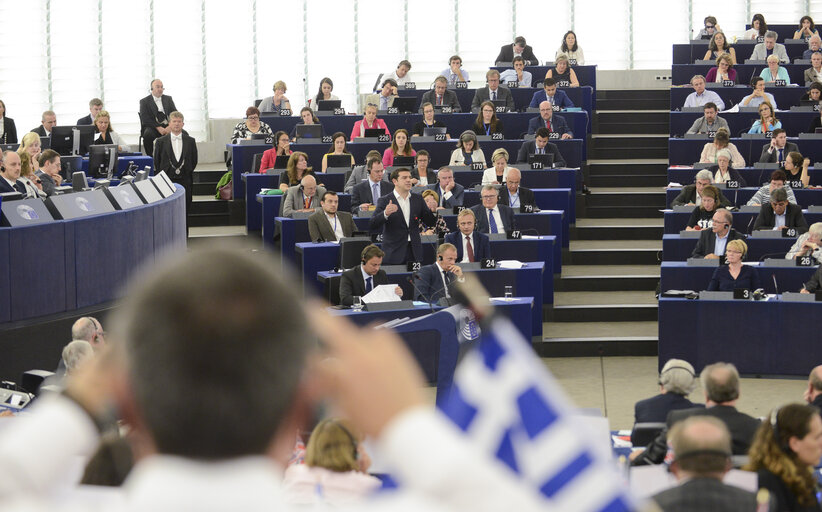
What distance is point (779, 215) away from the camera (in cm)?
1135

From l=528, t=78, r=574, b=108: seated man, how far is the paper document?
21.2 ft

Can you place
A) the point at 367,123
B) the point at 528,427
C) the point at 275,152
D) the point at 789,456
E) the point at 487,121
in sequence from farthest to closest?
the point at 367,123 < the point at 487,121 < the point at 275,152 < the point at 789,456 < the point at 528,427

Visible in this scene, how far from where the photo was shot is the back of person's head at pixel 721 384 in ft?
18.2

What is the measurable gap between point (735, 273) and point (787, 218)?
158 cm

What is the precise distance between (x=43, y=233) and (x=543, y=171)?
238 inches

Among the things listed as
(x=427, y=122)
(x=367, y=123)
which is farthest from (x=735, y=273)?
(x=367, y=123)

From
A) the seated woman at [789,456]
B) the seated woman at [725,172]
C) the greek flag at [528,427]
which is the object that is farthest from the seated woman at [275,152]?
the greek flag at [528,427]

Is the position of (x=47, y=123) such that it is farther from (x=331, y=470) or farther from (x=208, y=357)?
(x=208, y=357)

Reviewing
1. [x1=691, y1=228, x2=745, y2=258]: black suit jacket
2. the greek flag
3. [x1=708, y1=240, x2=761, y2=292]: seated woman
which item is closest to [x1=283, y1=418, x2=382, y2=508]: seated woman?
the greek flag

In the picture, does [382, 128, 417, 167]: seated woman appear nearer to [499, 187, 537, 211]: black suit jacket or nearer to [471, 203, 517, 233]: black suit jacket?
[499, 187, 537, 211]: black suit jacket

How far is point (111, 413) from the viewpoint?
0.87 metres

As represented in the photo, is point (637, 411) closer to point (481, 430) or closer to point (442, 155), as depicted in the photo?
point (481, 430)

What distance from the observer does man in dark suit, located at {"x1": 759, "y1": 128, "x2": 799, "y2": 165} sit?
13.5m

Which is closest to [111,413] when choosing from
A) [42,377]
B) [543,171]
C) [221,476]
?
[221,476]
